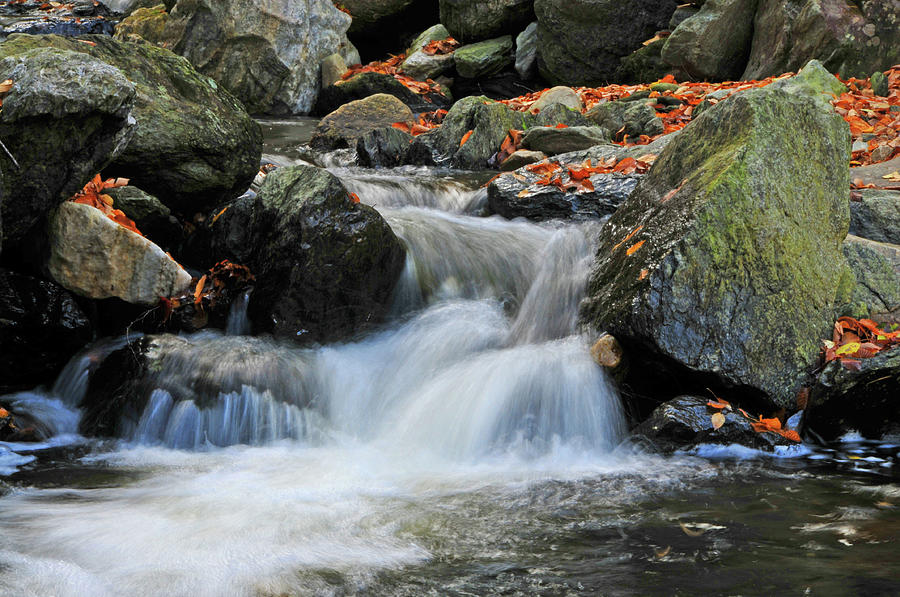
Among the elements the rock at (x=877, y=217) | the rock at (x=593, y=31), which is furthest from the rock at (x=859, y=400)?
the rock at (x=593, y=31)

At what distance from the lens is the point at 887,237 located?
5.10 metres

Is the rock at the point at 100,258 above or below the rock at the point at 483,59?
below

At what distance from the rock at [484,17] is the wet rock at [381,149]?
5.43 meters

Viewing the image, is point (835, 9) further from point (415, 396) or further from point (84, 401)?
point (84, 401)

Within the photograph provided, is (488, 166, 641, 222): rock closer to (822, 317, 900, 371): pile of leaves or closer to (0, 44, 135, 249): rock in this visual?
(822, 317, 900, 371): pile of leaves

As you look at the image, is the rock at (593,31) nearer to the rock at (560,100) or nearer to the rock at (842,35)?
the rock at (560,100)

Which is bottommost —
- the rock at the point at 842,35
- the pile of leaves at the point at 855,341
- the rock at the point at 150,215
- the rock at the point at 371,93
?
the pile of leaves at the point at 855,341

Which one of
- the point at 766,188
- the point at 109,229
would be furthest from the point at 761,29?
the point at 109,229

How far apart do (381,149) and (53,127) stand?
5.15 metres

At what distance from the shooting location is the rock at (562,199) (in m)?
6.21

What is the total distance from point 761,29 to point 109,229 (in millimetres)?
8575

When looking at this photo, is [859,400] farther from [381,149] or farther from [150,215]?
[381,149]

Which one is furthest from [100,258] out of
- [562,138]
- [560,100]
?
[560,100]

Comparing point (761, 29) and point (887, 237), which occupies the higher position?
point (761, 29)
